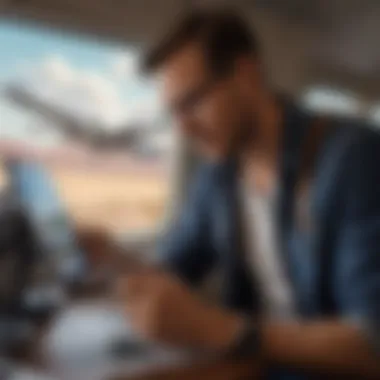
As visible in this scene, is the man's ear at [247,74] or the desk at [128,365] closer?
the desk at [128,365]

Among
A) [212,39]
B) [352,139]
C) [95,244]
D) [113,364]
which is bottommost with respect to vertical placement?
[113,364]

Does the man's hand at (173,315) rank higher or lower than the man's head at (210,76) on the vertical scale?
lower

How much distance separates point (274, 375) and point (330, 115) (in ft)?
0.94

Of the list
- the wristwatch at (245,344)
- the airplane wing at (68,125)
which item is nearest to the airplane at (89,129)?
the airplane wing at (68,125)

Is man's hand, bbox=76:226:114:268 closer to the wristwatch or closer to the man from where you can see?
the man

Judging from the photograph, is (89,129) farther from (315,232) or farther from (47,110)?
(315,232)

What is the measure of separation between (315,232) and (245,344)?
14 centimetres

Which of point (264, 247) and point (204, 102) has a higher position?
point (204, 102)

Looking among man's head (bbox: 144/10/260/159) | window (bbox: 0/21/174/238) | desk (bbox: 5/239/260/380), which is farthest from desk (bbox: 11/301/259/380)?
man's head (bbox: 144/10/260/159)

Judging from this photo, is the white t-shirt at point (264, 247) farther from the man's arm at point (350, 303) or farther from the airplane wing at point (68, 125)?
the airplane wing at point (68, 125)

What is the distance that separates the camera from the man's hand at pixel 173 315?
2.93ft

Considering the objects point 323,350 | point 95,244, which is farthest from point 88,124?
point 323,350

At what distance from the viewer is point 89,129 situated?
906 millimetres

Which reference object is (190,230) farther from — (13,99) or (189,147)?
(13,99)
